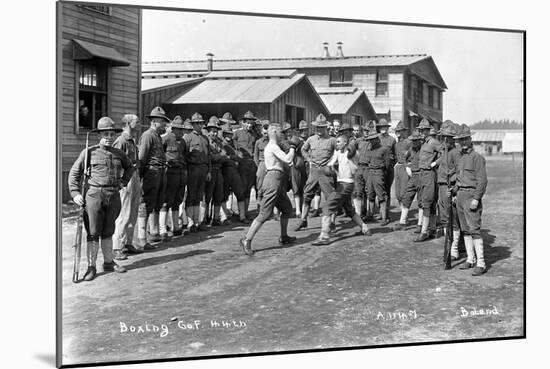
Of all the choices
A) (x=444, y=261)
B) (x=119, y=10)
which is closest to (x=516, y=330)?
(x=444, y=261)

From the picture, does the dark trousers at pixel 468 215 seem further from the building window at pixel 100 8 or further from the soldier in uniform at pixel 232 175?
the building window at pixel 100 8

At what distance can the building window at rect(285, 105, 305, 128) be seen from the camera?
648cm

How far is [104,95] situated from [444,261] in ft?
12.8

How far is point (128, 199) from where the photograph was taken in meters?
6.11

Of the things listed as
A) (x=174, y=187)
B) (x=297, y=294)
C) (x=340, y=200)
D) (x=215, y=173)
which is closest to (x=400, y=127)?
(x=340, y=200)

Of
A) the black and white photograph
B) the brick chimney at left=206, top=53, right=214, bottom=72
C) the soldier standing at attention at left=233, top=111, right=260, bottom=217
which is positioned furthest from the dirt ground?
the brick chimney at left=206, top=53, right=214, bottom=72

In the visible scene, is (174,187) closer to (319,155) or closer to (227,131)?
(227,131)

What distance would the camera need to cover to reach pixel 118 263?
5.73 metres

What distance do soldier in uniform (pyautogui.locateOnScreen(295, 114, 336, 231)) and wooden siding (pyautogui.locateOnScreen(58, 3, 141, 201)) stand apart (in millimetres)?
1892

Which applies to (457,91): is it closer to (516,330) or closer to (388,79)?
(388,79)

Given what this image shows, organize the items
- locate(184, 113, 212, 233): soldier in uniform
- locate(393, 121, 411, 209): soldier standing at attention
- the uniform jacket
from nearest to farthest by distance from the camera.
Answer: the uniform jacket < locate(184, 113, 212, 233): soldier in uniform < locate(393, 121, 411, 209): soldier standing at attention

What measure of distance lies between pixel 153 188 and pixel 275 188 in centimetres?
124

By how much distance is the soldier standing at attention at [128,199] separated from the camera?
19.2 ft

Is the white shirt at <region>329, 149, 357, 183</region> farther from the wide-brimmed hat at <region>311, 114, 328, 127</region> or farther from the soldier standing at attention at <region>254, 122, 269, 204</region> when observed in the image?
the soldier standing at attention at <region>254, 122, 269, 204</region>
